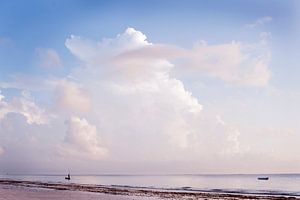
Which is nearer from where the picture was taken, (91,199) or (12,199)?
(12,199)

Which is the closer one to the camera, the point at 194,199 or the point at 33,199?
the point at 33,199

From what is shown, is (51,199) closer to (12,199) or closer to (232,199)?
(12,199)

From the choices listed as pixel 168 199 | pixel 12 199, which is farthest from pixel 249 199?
pixel 12 199

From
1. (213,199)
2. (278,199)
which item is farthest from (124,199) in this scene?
(278,199)

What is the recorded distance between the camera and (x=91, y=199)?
44000 mm

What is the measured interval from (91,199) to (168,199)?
33.0 feet

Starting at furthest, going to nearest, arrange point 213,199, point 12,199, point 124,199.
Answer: point 213,199 < point 124,199 < point 12,199

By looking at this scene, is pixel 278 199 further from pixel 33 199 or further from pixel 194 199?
pixel 33 199

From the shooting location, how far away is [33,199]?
41.9 metres

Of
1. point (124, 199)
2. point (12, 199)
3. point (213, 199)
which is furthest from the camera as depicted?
point (213, 199)

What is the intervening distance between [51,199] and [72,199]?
7.65ft

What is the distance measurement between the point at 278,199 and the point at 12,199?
34589mm

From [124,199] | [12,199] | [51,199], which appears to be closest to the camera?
[12,199]

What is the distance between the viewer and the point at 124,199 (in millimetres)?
46781
